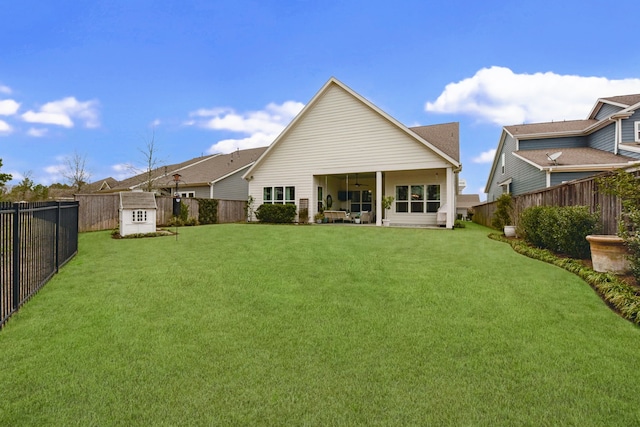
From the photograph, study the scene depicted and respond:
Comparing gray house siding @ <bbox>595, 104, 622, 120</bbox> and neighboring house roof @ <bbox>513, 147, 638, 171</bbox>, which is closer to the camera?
neighboring house roof @ <bbox>513, 147, 638, 171</bbox>

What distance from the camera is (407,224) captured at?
54.4 ft

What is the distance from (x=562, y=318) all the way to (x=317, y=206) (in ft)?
47.0

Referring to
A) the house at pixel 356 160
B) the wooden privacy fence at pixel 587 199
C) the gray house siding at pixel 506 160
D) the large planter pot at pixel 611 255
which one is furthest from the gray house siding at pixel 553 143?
the large planter pot at pixel 611 255

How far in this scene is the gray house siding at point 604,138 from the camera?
16.3 meters

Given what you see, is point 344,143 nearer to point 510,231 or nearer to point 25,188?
point 510,231

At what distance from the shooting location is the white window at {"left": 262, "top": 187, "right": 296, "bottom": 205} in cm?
1803

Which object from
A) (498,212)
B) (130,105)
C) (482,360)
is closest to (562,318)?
(482,360)

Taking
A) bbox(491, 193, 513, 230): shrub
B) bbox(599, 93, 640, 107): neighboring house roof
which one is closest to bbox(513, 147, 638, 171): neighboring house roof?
bbox(599, 93, 640, 107): neighboring house roof

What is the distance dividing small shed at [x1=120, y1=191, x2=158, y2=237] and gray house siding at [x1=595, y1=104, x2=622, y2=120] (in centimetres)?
2356

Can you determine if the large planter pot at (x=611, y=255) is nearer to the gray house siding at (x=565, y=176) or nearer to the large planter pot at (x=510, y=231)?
the large planter pot at (x=510, y=231)

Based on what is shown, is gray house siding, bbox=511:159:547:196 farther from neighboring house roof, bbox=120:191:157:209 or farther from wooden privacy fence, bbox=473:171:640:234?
neighboring house roof, bbox=120:191:157:209

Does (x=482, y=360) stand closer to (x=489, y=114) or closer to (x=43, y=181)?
(x=489, y=114)

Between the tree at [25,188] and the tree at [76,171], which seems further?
the tree at [76,171]

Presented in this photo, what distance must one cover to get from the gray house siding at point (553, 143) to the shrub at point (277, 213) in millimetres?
15387
